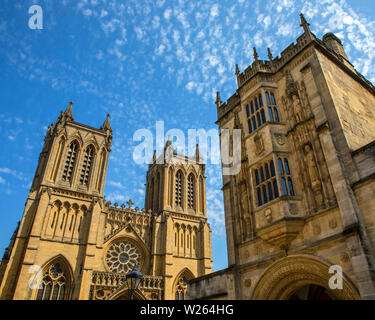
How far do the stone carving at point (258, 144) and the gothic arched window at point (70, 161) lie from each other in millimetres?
26661

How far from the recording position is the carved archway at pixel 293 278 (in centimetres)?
975

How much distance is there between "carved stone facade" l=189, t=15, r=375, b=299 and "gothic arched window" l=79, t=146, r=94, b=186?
78.3ft

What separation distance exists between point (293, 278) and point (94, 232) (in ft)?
82.6

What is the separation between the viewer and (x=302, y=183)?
470 inches

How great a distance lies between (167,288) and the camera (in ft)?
107

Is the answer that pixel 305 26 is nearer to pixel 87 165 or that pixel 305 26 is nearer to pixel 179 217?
pixel 179 217

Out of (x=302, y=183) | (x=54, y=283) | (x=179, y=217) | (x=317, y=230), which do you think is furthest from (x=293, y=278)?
(x=179, y=217)

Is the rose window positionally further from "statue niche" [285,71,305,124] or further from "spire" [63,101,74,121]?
"statue niche" [285,71,305,124]

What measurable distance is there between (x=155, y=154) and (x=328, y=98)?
39.4m

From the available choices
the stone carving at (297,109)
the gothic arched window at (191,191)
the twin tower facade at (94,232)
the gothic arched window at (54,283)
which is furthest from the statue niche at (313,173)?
the gothic arched window at (191,191)
